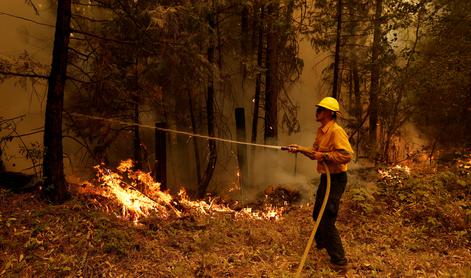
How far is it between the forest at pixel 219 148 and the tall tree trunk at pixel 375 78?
0.29ft

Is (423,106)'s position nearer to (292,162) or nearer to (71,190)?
(292,162)

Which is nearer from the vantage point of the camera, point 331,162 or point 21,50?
point 331,162

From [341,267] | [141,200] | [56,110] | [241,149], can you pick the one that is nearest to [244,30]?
[241,149]

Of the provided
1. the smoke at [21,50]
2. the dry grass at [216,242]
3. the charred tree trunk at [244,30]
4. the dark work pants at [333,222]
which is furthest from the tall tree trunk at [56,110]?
the charred tree trunk at [244,30]

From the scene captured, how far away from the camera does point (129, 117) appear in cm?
979

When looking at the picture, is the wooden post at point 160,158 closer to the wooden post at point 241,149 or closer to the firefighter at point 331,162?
the wooden post at point 241,149

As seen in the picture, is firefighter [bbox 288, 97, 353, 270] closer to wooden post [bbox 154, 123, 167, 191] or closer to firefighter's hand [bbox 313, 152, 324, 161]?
firefighter's hand [bbox 313, 152, 324, 161]

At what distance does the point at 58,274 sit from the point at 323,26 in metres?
11.1

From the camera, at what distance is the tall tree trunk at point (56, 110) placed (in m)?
5.88

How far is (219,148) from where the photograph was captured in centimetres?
1485

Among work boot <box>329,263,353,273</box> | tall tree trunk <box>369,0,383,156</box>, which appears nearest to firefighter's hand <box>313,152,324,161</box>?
work boot <box>329,263,353,273</box>

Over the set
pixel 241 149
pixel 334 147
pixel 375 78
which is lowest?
pixel 241 149

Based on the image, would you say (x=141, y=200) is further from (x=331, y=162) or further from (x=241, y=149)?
(x=241, y=149)

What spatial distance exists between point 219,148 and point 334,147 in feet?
32.7
